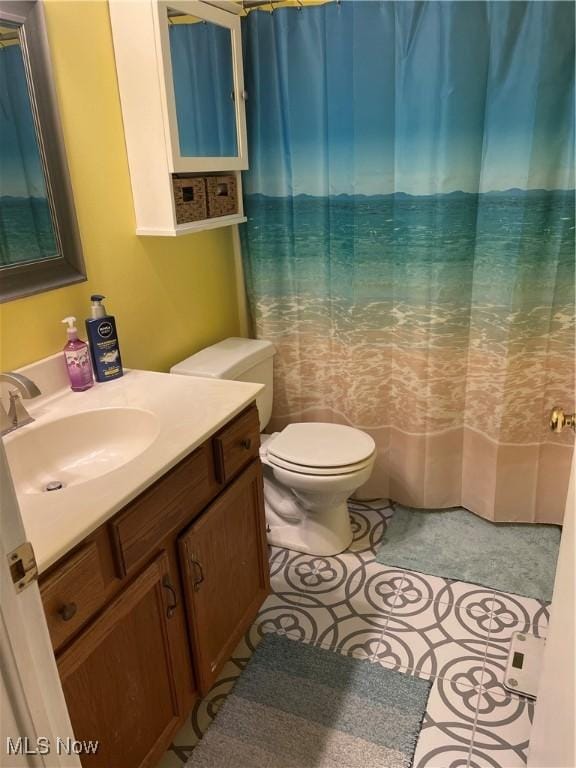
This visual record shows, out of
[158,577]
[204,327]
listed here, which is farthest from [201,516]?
[204,327]

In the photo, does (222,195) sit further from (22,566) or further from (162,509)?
(22,566)

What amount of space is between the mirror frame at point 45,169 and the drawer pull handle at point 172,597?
0.77m

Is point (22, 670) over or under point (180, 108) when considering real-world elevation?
under

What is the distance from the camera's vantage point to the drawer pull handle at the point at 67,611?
1001mm

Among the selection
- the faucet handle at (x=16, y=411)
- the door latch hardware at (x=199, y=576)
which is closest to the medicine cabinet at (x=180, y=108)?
the faucet handle at (x=16, y=411)

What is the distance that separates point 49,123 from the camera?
1.47 metres

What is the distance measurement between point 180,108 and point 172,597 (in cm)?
140

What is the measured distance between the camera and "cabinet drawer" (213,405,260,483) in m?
1.45

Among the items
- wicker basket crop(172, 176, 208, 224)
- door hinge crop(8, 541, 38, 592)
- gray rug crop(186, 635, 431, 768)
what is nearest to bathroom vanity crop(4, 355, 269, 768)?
gray rug crop(186, 635, 431, 768)

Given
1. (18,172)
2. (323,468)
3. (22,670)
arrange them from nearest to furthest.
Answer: (22,670) → (18,172) → (323,468)

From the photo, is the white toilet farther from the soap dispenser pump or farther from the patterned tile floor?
the soap dispenser pump

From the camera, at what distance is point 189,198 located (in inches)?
73.2

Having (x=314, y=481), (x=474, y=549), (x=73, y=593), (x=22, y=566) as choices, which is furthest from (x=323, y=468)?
(x=22, y=566)

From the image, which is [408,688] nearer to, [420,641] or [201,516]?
[420,641]
